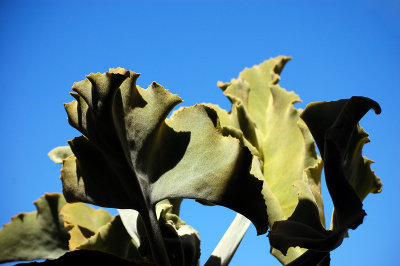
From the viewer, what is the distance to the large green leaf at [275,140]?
0.89 m

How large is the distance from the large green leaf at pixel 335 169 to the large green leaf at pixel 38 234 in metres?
0.54

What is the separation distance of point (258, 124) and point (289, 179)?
19 cm

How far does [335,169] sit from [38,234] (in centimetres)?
69

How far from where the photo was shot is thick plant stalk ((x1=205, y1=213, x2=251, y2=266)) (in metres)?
0.88

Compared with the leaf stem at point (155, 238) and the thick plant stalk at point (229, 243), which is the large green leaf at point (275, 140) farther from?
the leaf stem at point (155, 238)

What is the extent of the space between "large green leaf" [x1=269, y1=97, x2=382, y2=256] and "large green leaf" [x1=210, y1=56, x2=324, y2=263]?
0.05 metres

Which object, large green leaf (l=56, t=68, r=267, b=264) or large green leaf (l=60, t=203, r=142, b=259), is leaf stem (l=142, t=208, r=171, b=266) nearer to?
large green leaf (l=56, t=68, r=267, b=264)

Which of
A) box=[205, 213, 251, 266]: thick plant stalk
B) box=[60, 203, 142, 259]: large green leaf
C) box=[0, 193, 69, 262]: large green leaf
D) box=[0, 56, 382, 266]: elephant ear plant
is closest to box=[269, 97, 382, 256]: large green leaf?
box=[0, 56, 382, 266]: elephant ear plant

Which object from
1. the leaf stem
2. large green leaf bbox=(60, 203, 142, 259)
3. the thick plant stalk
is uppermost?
large green leaf bbox=(60, 203, 142, 259)

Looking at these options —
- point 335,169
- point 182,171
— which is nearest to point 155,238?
point 182,171

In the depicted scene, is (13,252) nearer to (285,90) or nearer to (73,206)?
(73,206)

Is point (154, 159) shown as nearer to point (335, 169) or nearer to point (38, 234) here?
point (335, 169)

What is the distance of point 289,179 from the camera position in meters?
0.98

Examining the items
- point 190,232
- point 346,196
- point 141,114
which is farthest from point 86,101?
point 346,196
